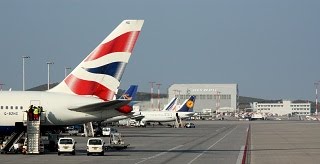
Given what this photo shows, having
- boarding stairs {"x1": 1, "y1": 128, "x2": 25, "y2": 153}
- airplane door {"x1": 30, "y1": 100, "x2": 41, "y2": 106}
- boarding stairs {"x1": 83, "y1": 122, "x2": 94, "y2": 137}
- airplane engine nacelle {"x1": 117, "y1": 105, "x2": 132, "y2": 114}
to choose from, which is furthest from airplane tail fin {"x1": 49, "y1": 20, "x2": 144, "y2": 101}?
boarding stairs {"x1": 83, "y1": 122, "x2": 94, "y2": 137}

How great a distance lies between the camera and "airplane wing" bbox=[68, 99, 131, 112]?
52781 millimetres

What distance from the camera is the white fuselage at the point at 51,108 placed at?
55.3 m

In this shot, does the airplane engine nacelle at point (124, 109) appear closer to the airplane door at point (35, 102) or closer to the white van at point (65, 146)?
the white van at point (65, 146)

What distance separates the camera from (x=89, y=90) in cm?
5600

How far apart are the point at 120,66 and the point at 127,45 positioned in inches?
64.1

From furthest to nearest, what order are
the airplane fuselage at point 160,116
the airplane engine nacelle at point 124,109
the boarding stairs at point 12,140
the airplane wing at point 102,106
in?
1. the airplane fuselage at point 160,116
2. the boarding stairs at point 12,140
3. the airplane engine nacelle at point 124,109
4. the airplane wing at point 102,106

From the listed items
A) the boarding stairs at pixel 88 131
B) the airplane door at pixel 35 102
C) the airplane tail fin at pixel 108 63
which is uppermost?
the airplane tail fin at pixel 108 63

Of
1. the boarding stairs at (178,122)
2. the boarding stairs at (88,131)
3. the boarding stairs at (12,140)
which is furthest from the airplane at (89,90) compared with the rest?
the boarding stairs at (178,122)

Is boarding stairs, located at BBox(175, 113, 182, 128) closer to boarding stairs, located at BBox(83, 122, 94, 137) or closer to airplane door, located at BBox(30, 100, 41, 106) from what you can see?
boarding stairs, located at BBox(83, 122, 94, 137)

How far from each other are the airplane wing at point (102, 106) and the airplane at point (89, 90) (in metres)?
0.08

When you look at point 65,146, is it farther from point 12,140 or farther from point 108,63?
point 108,63

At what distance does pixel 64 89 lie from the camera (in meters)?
56.9

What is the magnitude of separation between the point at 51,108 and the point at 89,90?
9.93 ft

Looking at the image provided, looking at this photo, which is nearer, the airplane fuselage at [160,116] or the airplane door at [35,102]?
the airplane door at [35,102]
